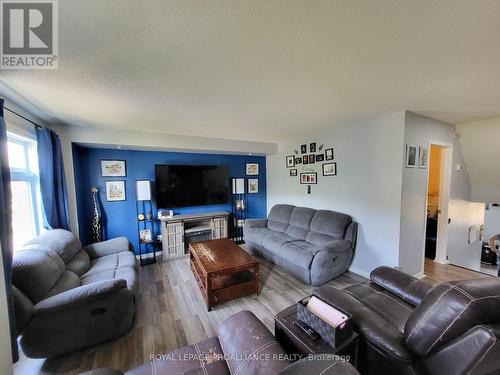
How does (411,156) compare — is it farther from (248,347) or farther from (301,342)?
(248,347)

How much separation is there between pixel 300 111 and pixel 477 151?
3092 mm

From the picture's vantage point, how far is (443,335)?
91 centimetres

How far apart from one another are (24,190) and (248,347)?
124 inches

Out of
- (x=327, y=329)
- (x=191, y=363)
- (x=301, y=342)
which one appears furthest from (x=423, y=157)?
(x=191, y=363)

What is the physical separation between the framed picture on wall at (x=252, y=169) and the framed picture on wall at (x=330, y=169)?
190 cm

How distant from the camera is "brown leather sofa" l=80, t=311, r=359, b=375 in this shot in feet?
3.15

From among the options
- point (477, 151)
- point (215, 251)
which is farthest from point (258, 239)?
point (477, 151)

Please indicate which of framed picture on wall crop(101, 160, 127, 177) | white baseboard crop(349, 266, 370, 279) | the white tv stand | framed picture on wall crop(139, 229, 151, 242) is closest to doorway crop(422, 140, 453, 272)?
white baseboard crop(349, 266, 370, 279)

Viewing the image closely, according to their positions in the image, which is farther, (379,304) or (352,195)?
(352,195)

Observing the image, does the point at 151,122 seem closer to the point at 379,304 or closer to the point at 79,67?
the point at 79,67

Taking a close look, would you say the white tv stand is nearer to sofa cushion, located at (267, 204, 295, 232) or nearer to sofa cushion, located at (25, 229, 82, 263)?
sofa cushion, located at (267, 204, 295, 232)

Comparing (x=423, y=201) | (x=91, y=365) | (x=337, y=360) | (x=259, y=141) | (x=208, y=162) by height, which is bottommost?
(x=91, y=365)

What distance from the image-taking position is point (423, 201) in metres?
2.81

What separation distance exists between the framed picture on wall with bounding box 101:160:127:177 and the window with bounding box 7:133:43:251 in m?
0.98
